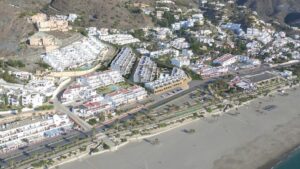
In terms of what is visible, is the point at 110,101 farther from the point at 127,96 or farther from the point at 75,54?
the point at 75,54

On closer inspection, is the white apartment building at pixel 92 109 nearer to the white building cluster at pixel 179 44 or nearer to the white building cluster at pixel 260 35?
the white building cluster at pixel 179 44

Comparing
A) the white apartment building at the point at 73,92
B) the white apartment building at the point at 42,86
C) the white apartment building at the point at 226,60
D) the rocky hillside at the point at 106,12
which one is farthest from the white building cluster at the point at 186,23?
the white apartment building at the point at 42,86

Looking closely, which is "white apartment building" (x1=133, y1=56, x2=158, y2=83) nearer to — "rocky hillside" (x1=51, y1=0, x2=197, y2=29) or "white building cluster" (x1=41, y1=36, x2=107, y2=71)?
"white building cluster" (x1=41, y1=36, x2=107, y2=71)

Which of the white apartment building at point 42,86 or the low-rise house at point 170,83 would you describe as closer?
the white apartment building at point 42,86

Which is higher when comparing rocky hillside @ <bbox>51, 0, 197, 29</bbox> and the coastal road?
rocky hillside @ <bbox>51, 0, 197, 29</bbox>

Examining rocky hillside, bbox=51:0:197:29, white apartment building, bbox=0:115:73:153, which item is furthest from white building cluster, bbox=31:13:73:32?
white apartment building, bbox=0:115:73:153

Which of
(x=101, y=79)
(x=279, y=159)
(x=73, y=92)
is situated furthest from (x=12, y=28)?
(x=279, y=159)
